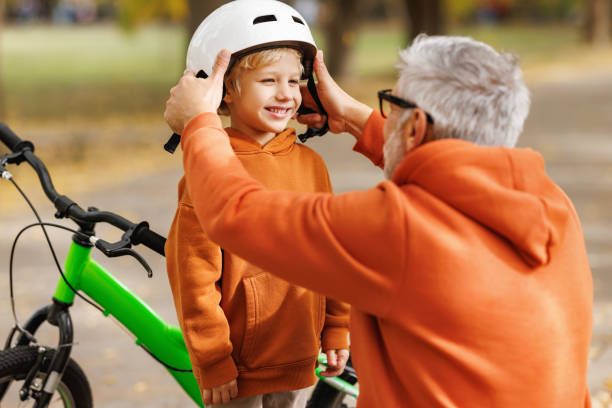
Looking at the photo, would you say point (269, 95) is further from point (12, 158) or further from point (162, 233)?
point (162, 233)

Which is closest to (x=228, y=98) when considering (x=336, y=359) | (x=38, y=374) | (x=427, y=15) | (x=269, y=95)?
(x=269, y=95)

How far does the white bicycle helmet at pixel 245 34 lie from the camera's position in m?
2.31

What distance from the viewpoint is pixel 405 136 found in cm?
180

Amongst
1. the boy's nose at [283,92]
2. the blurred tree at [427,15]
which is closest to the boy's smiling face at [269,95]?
the boy's nose at [283,92]

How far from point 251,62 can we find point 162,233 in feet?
16.8

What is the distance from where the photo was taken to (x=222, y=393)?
2.34 meters

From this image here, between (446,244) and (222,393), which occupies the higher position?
(446,244)

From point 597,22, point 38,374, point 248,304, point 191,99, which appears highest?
point 191,99

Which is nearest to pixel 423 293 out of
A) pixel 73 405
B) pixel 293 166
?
pixel 293 166

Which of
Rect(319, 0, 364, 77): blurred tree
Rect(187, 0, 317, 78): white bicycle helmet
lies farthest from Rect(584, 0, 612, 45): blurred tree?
Rect(187, 0, 317, 78): white bicycle helmet

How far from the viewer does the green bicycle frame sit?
8.85ft

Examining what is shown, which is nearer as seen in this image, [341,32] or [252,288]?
[252,288]

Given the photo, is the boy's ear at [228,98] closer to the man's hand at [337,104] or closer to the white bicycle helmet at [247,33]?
the white bicycle helmet at [247,33]

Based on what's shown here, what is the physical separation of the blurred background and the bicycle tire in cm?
136
